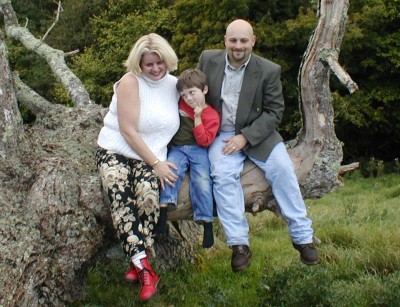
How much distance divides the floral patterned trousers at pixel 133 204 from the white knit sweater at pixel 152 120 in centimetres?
19

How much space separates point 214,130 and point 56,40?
760 inches

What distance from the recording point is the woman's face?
4.86m

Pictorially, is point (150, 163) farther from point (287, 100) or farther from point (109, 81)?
point (109, 81)

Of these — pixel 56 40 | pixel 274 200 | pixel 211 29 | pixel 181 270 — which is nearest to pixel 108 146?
pixel 274 200

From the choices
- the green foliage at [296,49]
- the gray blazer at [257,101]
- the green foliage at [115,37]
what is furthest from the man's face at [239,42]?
the green foliage at [115,37]

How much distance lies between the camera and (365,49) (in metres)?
18.0

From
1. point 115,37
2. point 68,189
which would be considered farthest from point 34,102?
point 115,37

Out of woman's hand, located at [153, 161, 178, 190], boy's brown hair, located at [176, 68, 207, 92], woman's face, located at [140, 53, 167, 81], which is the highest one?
woman's face, located at [140, 53, 167, 81]

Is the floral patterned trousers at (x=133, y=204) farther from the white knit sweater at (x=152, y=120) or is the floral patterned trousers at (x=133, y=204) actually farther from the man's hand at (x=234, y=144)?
the man's hand at (x=234, y=144)

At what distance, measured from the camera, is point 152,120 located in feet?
16.1

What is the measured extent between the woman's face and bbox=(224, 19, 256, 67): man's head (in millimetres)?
505

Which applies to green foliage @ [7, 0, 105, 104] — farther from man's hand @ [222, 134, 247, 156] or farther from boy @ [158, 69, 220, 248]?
man's hand @ [222, 134, 247, 156]

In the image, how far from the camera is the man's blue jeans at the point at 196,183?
485cm

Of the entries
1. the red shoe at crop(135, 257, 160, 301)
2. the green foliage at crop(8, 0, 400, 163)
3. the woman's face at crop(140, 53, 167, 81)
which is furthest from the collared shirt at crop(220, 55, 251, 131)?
the green foliage at crop(8, 0, 400, 163)
